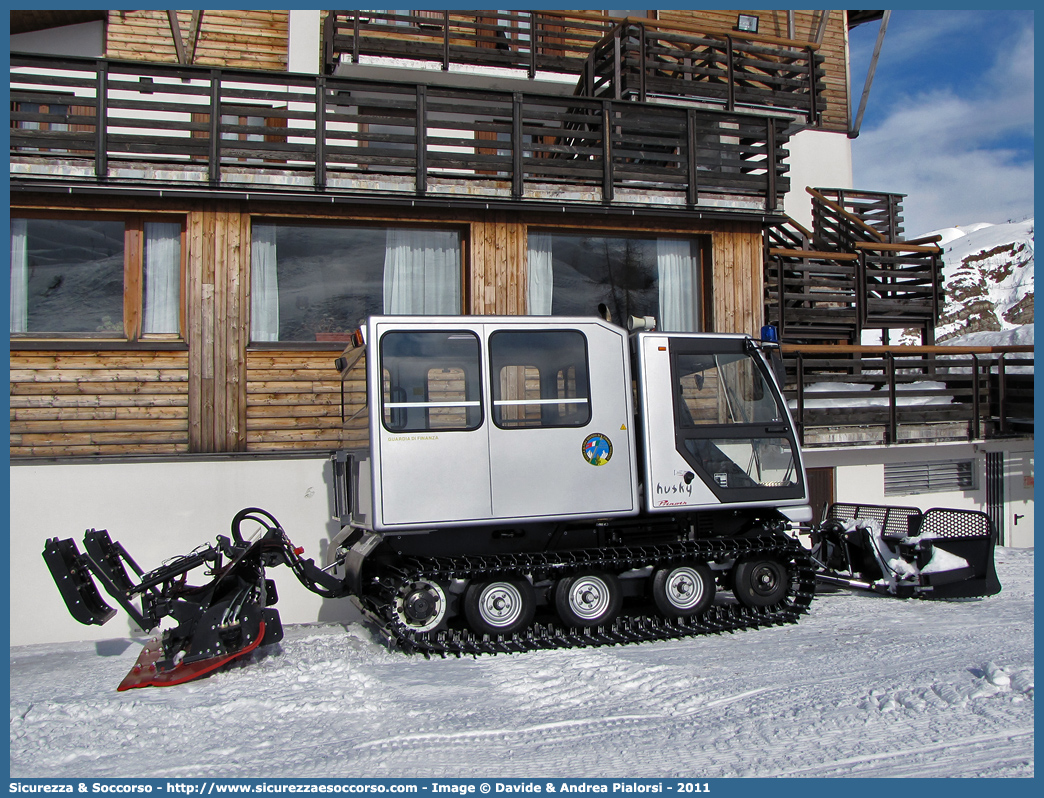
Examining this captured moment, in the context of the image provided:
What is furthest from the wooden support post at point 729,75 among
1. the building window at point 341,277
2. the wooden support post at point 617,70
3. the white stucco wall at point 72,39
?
the white stucco wall at point 72,39

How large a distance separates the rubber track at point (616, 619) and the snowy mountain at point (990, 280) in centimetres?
4679

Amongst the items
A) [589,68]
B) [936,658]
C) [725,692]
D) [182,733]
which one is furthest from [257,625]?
[589,68]

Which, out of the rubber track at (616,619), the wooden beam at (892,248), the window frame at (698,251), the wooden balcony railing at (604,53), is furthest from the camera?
the wooden beam at (892,248)

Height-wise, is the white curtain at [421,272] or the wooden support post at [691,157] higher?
the wooden support post at [691,157]

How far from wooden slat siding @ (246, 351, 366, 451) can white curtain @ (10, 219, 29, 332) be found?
2.57 metres

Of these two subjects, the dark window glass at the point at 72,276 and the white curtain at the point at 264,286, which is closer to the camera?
the dark window glass at the point at 72,276

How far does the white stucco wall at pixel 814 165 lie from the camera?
17.6 meters

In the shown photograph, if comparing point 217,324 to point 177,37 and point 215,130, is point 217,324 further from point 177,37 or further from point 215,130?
point 177,37

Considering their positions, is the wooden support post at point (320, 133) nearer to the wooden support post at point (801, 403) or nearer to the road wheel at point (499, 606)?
the road wheel at point (499, 606)

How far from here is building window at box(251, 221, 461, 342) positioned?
9609 millimetres

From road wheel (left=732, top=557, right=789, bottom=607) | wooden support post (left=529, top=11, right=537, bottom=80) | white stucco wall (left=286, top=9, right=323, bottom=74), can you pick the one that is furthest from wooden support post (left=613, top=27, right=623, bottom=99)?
road wheel (left=732, top=557, right=789, bottom=607)
